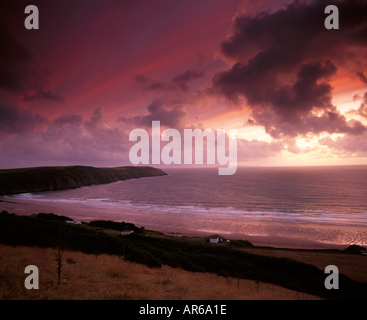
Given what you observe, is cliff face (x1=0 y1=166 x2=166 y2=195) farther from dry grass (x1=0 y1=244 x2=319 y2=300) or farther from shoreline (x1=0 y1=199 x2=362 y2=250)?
dry grass (x1=0 y1=244 x2=319 y2=300)

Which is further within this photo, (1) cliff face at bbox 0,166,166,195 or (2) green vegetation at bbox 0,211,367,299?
(1) cliff face at bbox 0,166,166,195

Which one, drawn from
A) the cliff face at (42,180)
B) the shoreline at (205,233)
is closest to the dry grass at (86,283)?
the shoreline at (205,233)

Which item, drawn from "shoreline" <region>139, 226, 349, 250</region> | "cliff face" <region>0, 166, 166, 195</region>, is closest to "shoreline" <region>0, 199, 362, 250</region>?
"shoreline" <region>139, 226, 349, 250</region>

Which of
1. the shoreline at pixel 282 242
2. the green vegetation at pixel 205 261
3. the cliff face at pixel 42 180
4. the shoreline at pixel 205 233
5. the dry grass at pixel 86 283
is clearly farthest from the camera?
the cliff face at pixel 42 180

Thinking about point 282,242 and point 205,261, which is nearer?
point 205,261

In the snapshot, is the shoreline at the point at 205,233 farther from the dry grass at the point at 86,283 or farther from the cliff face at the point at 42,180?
the cliff face at the point at 42,180

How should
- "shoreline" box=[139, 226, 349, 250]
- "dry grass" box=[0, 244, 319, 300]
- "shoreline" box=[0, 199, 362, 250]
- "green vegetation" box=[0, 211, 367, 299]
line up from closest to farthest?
"dry grass" box=[0, 244, 319, 300], "green vegetation" box=[0, 211, 367, 299], "shoreline" box=[139, 226, 349, 250], "shoreline" box=[0, 199, 362, 250]

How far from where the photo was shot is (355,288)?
17266 millimetres

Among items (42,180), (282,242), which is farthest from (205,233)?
(42,180)

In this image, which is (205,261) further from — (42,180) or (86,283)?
(42,180)

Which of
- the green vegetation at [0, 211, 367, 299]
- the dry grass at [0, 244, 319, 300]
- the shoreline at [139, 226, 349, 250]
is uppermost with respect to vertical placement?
the dry grass at [0, 244, 319, 300]

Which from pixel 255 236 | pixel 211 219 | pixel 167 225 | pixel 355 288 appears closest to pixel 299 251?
pixel 255 236

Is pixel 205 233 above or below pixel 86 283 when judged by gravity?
below

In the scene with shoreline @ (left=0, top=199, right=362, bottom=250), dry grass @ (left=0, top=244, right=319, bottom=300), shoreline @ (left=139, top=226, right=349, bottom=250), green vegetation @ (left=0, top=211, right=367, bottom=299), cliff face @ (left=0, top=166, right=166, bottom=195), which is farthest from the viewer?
cliff face @ (left=0, top=166, right=166, bottom=195)
